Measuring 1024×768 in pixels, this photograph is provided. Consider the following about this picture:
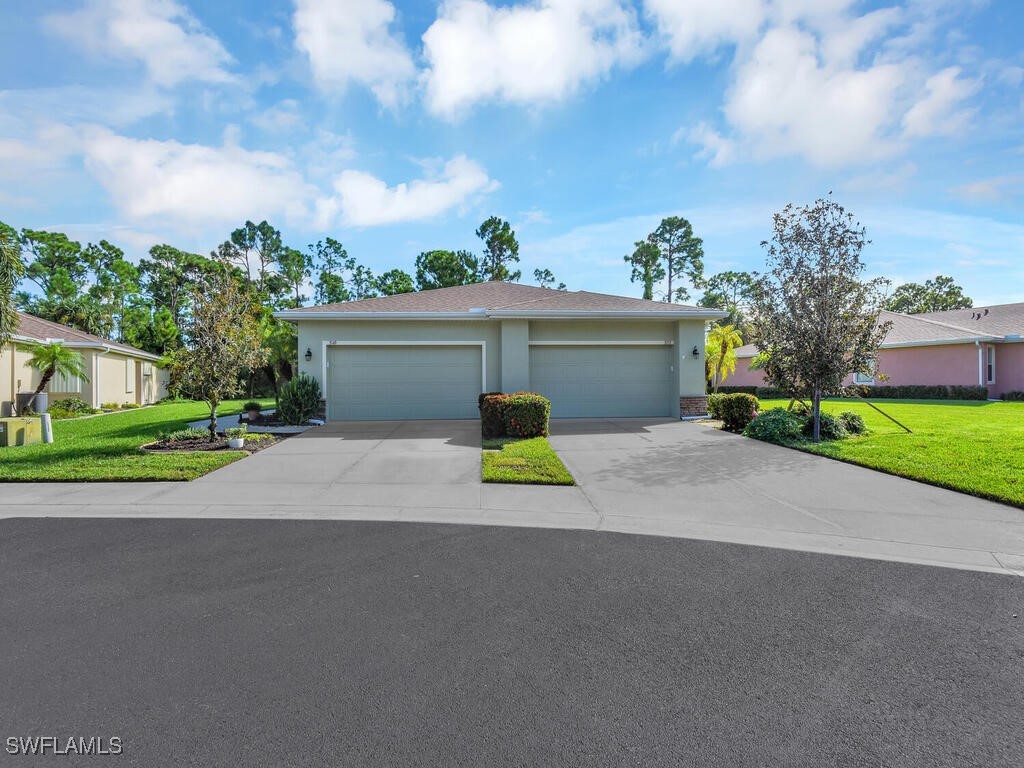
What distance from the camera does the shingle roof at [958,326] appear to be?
21.2 metres

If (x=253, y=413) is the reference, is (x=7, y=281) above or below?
above

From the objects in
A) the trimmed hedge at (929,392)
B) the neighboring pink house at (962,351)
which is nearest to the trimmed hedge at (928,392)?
the trimmed hedge at (929,392)

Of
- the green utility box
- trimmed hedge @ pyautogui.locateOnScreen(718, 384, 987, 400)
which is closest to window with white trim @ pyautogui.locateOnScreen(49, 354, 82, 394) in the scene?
the green utility box

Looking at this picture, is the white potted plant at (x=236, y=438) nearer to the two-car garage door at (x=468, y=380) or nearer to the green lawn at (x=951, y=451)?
the two-car garage door at (x=468, y=380)

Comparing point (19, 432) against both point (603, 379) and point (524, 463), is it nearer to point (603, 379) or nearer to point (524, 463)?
point (524, 463)

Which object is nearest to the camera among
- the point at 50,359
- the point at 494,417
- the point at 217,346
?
the point at 217,346

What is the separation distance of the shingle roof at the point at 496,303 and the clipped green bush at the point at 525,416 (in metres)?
3.50

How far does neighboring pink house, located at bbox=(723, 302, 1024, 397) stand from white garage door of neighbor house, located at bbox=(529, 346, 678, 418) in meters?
8.85

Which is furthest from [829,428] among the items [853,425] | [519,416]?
[519,416]

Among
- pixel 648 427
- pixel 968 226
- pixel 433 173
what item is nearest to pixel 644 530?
pixel 648 427

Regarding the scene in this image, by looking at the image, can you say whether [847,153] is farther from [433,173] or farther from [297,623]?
[297,623]

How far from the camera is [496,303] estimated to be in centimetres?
1524

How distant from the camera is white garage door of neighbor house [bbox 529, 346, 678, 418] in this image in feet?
47.3

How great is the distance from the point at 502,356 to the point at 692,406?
546 centimetres
